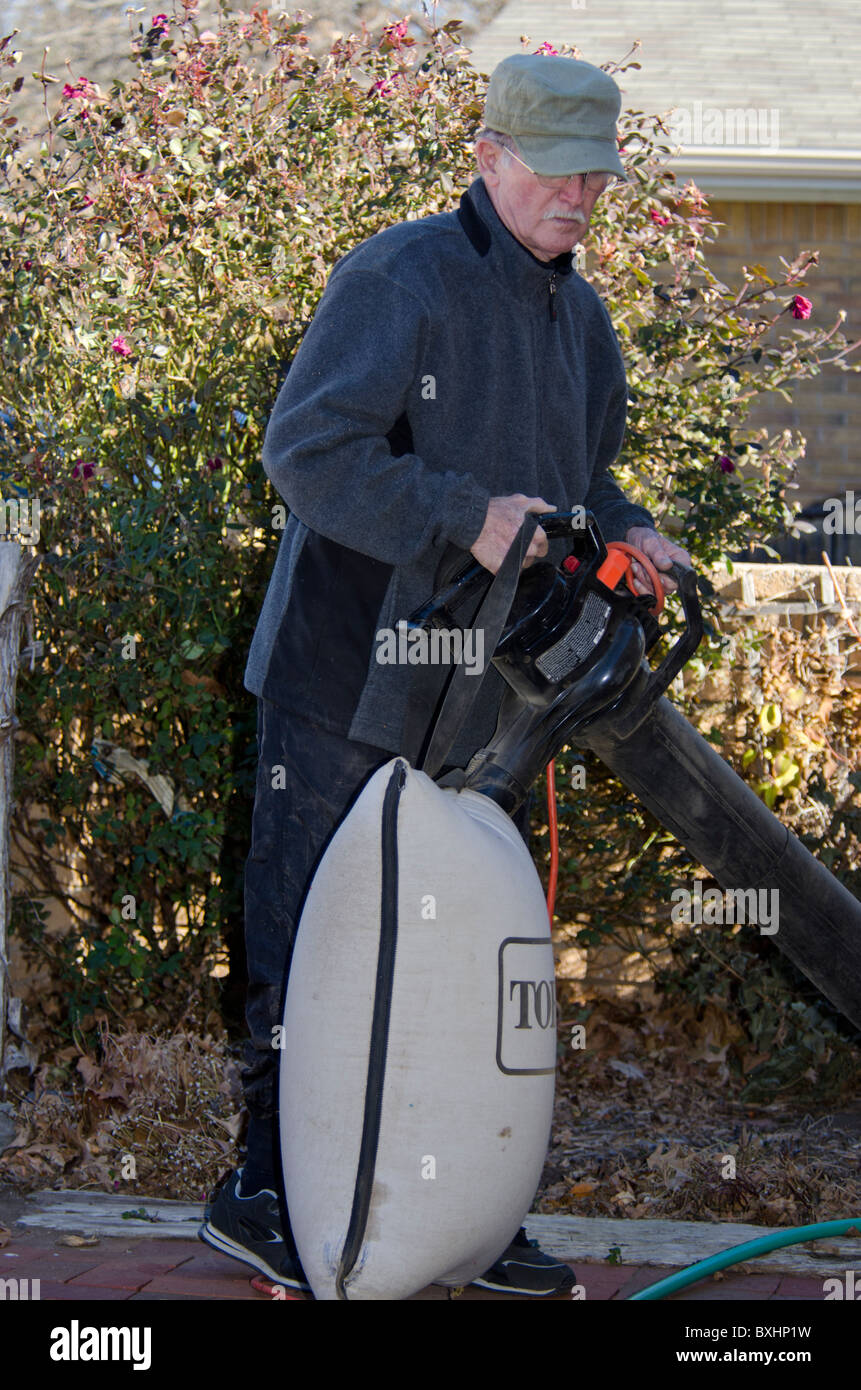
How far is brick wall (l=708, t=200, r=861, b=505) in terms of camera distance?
8.76 meters

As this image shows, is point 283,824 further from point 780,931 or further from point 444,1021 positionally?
point 780,931

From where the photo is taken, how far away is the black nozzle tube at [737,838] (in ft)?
8.50

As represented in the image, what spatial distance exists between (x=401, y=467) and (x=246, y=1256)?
151 centimetres

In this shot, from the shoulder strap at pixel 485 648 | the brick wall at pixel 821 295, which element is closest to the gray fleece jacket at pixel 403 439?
the shoulder strap at pixel 485 648

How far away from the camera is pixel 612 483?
3.12 m

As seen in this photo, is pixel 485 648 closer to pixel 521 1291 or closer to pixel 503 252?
pixel 503 252

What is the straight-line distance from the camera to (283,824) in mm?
2762

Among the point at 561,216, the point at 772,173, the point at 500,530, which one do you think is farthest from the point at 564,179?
the point at 772,173

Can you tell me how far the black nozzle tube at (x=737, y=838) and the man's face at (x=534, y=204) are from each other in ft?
2.89

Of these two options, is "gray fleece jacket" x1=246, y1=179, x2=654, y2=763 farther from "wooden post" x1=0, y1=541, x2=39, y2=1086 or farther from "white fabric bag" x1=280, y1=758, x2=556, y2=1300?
"wooden post" x1=0, y1=541, x2=39, y2=1086

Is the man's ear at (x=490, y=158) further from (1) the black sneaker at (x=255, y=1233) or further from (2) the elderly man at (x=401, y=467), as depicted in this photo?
(1) the black sneaker at (x=255, y=1233)

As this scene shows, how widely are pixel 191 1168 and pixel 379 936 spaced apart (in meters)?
1.79

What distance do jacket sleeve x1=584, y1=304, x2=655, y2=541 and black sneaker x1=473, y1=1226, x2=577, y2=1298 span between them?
1.39 metres

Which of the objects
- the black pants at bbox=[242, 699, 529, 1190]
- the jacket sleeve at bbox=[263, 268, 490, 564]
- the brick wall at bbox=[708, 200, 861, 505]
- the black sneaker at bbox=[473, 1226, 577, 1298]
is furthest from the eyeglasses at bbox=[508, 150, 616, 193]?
the brick wall at bbox=[708, 200, 861, 505]
